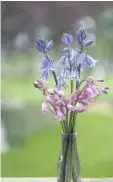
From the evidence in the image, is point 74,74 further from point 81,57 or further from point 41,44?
point 41,44

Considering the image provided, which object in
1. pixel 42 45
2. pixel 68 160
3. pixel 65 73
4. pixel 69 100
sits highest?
pixel 42 45

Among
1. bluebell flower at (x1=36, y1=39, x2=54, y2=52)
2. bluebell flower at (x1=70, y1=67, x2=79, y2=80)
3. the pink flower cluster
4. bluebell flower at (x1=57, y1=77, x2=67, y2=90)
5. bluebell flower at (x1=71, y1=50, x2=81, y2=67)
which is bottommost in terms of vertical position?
the pink flower cluster

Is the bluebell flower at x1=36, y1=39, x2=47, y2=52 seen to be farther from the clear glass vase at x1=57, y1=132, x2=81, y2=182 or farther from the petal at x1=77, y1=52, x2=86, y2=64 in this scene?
the clear glass vase at x1=57, y1=132, x2=81, y2=182

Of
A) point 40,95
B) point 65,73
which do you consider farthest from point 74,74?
point 40,95

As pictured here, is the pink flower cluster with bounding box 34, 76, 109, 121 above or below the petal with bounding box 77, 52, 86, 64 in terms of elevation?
below

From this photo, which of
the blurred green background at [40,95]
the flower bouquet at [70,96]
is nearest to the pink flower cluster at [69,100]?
the flower bouquet at [70,96]

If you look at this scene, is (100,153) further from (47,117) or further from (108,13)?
(108,13)

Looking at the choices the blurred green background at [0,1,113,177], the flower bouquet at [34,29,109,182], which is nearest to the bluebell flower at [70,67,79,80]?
the flower bouquet at [34,29,109,182]

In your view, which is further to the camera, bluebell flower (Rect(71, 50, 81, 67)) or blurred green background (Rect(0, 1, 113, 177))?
blurred green background (Rect(0, 1, 113, 177))

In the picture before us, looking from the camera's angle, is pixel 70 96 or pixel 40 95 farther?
pixel 40 95
